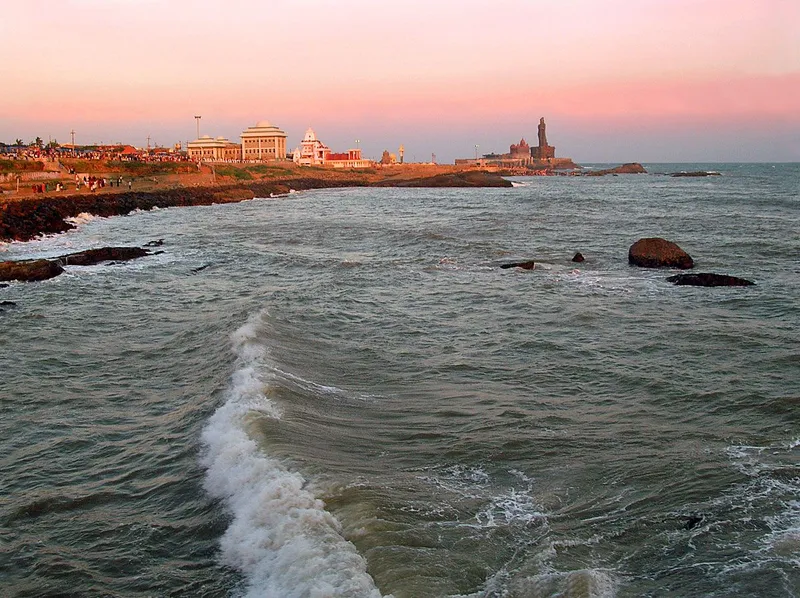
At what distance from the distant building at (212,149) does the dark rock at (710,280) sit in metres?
126

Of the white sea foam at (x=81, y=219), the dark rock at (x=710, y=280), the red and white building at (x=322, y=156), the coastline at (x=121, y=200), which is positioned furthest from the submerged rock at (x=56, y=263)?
the red and white building at (x=322, y=156)

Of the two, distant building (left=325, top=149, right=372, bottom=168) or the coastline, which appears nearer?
the coastline

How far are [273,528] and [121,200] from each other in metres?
52.4

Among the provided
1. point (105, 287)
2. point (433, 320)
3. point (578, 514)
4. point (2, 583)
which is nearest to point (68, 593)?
point (2, 583)

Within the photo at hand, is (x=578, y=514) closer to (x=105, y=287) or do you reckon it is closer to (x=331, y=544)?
(x=331, y=544)

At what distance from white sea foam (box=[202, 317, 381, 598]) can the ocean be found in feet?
0.10

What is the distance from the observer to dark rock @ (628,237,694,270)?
2470cm

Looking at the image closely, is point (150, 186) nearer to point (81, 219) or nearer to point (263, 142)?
point (81, 219)

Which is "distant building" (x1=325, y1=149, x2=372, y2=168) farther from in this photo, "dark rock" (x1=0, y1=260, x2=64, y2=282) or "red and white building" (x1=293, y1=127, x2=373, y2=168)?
"dark rock" (x1=0, y1=260, x2=64, y2=282)

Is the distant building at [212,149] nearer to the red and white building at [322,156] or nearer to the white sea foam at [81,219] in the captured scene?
the red and white building at [322,156]

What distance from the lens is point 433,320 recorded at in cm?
1767

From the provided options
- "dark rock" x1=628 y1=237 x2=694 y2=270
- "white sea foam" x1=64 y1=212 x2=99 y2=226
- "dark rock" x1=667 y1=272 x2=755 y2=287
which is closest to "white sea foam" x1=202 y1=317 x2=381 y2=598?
"dark rock" x1=667 y1=272 x2=755 y2=287

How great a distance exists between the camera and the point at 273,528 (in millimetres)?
7398

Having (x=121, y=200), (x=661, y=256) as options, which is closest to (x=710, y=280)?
(x=661, y=256)
